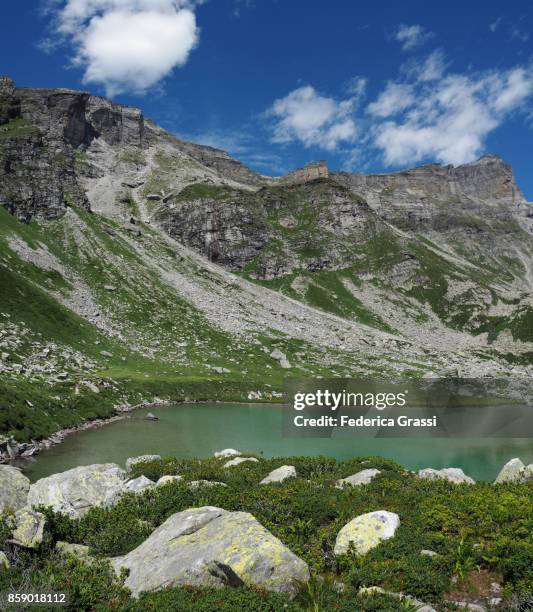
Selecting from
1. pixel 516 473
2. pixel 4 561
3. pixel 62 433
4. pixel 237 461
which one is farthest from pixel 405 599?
pixel 62 433

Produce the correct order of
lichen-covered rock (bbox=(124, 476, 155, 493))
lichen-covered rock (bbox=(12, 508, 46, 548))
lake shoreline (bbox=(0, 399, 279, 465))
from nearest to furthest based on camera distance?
lichen-covered rock (bbox=(12, 508, 46, 548)), lichen-covered rock (bbox=(124, 476, 155, 493)), lake shoreline (bbox=(0, 399, 279, 465))

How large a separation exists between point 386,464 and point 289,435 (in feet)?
88.0

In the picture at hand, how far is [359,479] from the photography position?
24.3m

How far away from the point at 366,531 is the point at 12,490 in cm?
1528

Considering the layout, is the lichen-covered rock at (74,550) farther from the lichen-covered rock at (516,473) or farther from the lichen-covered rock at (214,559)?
the lichen-covered rock at (516,473)

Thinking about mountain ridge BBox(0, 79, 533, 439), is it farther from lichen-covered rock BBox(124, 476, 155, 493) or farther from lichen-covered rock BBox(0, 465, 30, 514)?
lichen-covered rock BBox(0, 465, 30, 514)

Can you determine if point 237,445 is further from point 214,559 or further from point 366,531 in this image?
point 214,559

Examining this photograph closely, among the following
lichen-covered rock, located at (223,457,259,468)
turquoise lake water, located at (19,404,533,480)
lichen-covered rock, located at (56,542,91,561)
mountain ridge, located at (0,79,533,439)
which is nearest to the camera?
lichen-covered rock, located at (56,542,91,561)

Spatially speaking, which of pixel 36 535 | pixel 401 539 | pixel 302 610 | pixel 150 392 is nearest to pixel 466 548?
pixel 401 539

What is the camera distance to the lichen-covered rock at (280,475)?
24.2 m

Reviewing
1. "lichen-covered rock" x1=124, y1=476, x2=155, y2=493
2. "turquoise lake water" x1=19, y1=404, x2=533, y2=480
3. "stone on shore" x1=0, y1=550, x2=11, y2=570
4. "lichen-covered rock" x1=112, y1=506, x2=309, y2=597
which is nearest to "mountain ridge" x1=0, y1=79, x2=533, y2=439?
"turquoise lake water" x1=19, y1=404, x2=533, y2=480

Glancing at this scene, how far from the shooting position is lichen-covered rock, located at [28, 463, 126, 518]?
61.6 ft

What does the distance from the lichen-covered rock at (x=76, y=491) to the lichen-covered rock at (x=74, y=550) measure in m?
2.83

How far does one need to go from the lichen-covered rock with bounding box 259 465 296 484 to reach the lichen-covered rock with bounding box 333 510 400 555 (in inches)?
308
